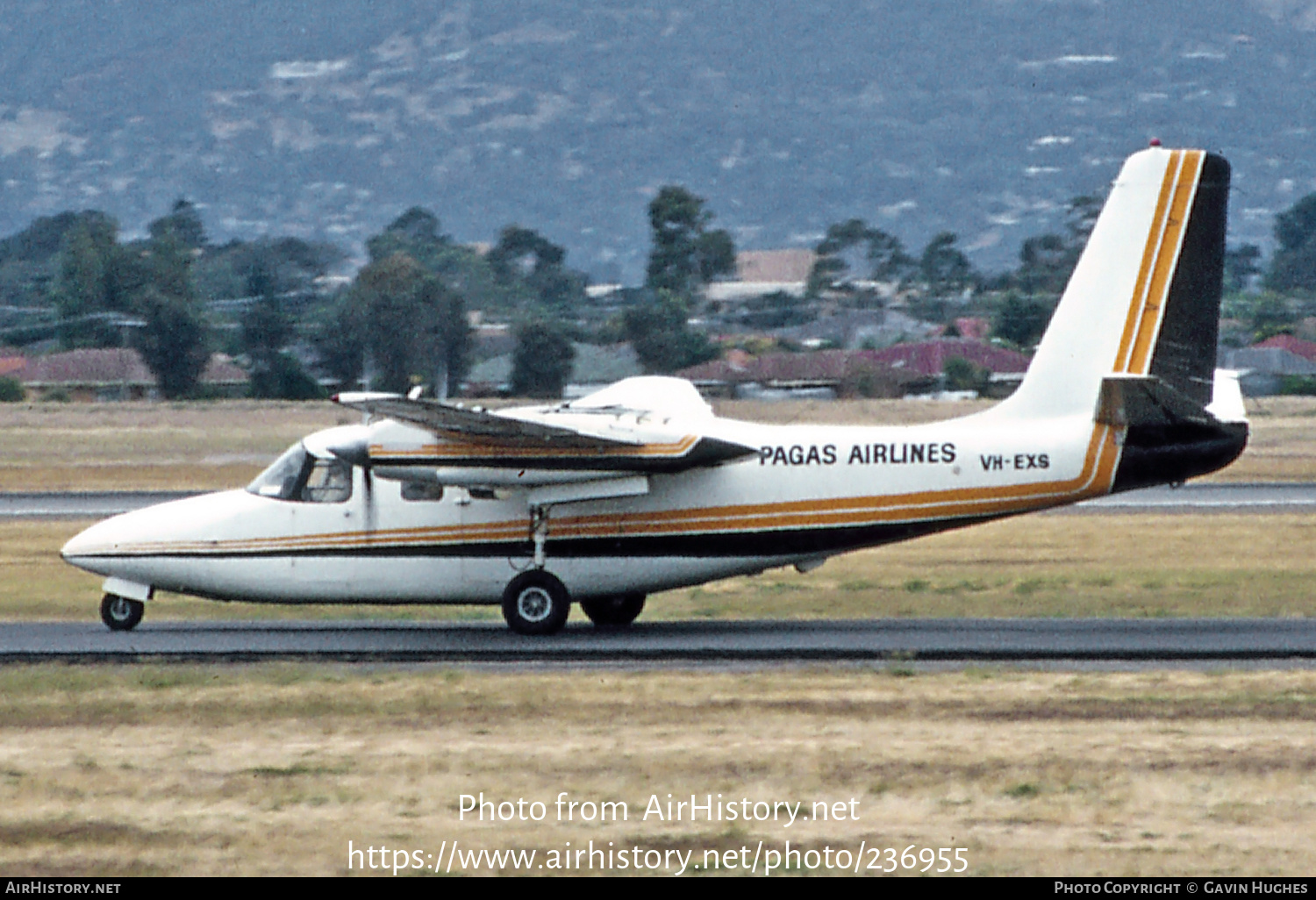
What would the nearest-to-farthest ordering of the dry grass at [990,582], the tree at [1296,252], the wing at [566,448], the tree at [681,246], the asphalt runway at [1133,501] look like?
the wing at [566,448], the dry grass at [990,582], the asphalt runway at [1133,501], the tree at [681,246], the tree at [1296,252]

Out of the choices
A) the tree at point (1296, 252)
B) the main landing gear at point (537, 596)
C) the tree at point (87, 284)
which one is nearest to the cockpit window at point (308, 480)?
the main landing gear at point (537, 596)

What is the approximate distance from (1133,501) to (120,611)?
76.7 ft

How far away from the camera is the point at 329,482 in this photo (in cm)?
1905

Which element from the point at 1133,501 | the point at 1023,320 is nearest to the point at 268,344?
the point at 1023,320

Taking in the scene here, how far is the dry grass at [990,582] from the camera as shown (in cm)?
2106

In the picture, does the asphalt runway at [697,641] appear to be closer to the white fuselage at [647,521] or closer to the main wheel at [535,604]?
the main wheel at [535,604]

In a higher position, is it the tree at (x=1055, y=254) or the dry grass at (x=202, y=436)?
the tree at (x=1055, y=254)

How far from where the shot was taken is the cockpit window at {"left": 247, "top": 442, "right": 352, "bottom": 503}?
19.0 m

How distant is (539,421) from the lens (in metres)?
18.1

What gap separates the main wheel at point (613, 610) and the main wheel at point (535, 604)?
1024 millimetres

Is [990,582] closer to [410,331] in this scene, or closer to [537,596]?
[537,596]
